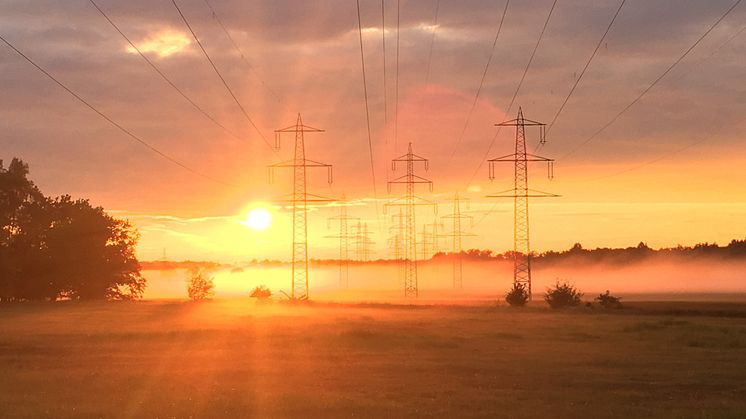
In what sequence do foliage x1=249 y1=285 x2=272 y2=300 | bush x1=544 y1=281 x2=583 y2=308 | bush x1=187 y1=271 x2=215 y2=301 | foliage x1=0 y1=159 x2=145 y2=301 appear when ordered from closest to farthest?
bush x1=544 y1=281 x2=583 y2=308, foliage x1=0 y1=159 x2=145 y2=301, foliage x1=249 y1=285 x2=272 y2=300, bush x1=187 y1=271 x2=215 y2=301

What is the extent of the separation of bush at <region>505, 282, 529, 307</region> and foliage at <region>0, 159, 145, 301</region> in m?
65.9

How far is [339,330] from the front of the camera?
7031cm

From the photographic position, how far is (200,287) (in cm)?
17425

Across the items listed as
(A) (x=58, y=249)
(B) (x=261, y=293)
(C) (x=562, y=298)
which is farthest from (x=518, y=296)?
(A) (x=58, y=249)

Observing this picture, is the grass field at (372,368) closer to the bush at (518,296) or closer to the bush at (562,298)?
the bush at (562,298)

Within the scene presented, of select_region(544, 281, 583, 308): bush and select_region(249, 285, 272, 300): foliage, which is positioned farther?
select_region(249, 285, 272, 300): foliage

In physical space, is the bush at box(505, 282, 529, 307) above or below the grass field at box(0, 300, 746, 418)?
above

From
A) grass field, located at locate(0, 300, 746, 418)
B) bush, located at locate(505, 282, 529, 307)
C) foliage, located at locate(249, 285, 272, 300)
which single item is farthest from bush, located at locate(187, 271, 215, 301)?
grass field, located at locate(0, 300, 746, 418)

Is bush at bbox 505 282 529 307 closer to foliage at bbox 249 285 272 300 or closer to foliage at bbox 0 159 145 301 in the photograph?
foliage at bbox 249 285 272 300

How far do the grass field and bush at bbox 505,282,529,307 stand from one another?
3072 centimetres

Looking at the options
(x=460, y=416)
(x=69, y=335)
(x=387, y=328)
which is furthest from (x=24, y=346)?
(x=460, y=416)

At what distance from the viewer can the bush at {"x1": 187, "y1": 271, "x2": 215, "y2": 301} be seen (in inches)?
6836

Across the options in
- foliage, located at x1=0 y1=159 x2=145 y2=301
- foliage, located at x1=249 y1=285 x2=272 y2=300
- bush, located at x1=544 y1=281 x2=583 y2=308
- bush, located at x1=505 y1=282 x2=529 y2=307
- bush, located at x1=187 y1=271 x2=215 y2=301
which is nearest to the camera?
bush, located at x1=544 y1=281 x2=583 y2=308

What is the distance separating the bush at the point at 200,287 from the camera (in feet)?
570
